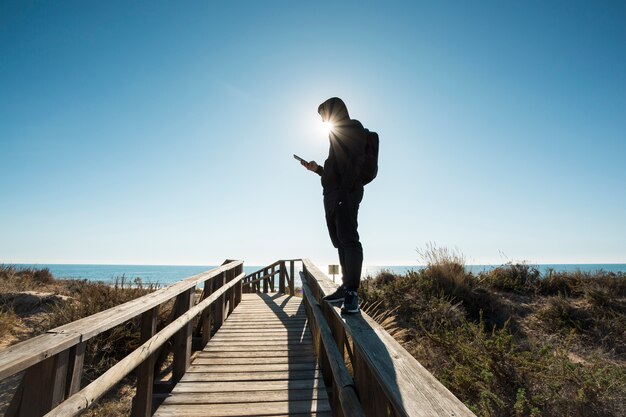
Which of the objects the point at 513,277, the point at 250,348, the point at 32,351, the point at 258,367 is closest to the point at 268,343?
the point at 250,348

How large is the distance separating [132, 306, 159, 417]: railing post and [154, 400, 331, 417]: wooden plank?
0.47 ft

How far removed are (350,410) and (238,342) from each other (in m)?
3.21

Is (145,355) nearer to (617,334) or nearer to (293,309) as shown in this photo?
(293,309)

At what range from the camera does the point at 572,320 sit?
6277mm

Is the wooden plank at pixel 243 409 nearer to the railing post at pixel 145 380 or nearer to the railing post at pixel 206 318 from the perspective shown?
the railing post at pixel 145 380

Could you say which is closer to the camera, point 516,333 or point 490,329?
point 516,333

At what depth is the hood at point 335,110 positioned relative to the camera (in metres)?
2.70

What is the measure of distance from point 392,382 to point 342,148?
5.99ft

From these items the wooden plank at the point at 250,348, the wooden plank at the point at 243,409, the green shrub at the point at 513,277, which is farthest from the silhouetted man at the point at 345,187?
the green shrub at the point at 513,277

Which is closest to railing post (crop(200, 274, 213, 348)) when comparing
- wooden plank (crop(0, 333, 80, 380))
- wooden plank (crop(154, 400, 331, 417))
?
wooden plank (crop(154, 400, 331, 417))

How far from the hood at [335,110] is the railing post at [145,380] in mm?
2202

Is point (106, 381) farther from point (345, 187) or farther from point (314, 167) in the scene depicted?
point (314, 167)

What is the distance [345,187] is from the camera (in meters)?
2.56

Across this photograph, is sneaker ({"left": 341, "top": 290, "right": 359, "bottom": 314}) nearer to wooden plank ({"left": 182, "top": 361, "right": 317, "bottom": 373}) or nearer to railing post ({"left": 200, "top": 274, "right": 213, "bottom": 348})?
wooden plank ({"left": 182, "top": 361, "right": 317, "bottom": 373})
